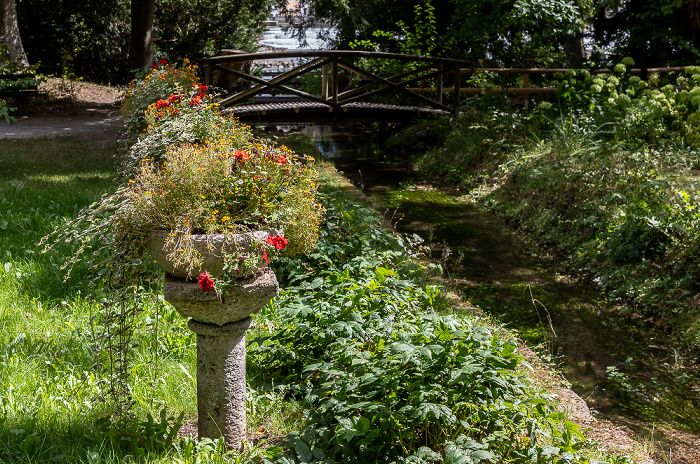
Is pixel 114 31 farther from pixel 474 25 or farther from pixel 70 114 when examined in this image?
pixel 474 25

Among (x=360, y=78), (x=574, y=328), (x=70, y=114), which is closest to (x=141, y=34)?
(x=70, y=114)

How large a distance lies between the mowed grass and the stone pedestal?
45 centimetres

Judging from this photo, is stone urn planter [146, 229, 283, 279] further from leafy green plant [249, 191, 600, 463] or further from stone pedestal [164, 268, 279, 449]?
leafy green plant [249, 191, 600, 463]

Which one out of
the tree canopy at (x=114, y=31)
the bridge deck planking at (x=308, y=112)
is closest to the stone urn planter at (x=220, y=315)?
the bridge deck planking at (x=308, y=112)

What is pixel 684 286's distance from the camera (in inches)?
234

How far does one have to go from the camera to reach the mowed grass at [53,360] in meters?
2.99

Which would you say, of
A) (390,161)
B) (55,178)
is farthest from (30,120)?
(390,161)

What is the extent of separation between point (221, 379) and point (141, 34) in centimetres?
1189

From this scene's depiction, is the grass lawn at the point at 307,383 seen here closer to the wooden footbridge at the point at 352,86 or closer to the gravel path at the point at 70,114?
the wooden footbridge at the point at 352,86

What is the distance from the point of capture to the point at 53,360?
3857mm

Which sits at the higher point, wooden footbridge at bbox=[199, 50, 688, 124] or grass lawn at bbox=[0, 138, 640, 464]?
wooden footbridge at bbox=[199, 50, 688, 124]

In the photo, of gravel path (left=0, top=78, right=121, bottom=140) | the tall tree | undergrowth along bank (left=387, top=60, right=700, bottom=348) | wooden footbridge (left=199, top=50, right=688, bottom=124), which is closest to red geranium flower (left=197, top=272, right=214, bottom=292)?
undergrowth along bank (left=387, top=60, right=700, bottom=348)

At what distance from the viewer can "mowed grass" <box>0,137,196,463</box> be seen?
9.80 feet

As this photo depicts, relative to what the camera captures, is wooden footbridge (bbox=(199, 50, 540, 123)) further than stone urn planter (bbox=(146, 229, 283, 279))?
Yes
